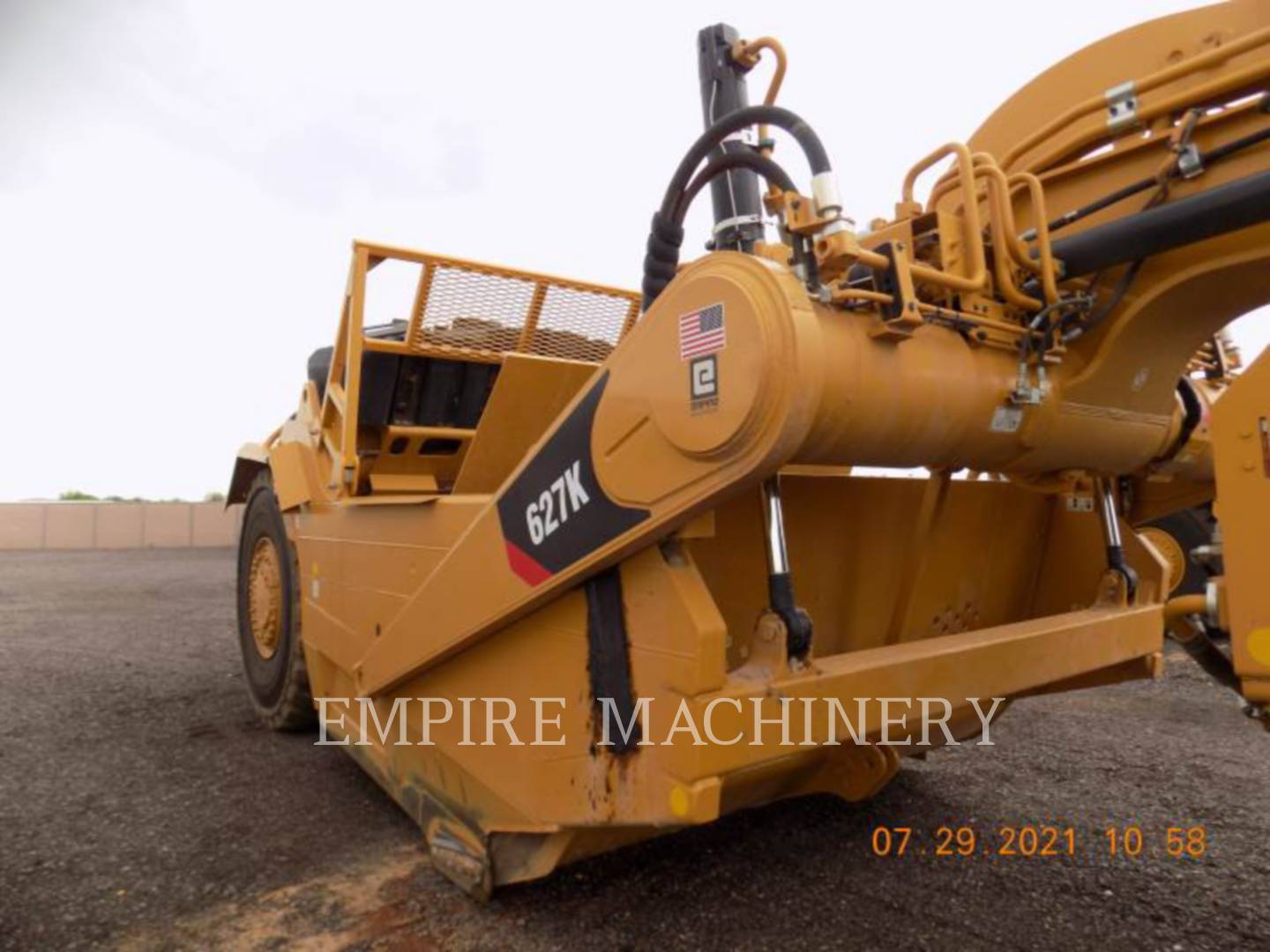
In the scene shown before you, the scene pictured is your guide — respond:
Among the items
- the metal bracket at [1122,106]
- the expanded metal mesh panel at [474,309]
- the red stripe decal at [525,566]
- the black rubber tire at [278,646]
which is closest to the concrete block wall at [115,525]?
the black rubber tire at [278,646]

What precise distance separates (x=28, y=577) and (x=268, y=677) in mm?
11683

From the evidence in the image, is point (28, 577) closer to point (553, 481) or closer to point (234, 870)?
point (234, 870)

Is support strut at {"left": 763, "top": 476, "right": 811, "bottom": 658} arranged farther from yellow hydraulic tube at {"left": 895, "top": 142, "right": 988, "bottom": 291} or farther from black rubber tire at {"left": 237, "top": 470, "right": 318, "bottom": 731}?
black rubber tire at {"left": 237, "top": 470, "right": 318, "bottom": 731}

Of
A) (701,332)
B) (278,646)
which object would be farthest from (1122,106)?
(278,646)

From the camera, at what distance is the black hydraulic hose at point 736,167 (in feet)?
6.24

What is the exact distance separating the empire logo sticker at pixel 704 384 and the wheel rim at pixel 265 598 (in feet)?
10.1

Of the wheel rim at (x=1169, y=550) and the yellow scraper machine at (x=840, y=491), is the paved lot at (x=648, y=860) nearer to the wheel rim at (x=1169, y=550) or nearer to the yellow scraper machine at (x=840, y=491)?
the yellow scraper machine at (x=840, y=491)

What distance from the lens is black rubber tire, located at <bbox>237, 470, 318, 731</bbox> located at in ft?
13.0

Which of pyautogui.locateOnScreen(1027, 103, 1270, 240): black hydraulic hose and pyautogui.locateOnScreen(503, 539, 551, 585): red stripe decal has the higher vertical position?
pyautogui.locateOnScreen(1027, 103, 1270, 240): black hydraulic hose

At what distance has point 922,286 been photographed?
1.98 metres

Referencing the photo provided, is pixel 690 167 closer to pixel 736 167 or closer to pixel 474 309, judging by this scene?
pixel 736 167

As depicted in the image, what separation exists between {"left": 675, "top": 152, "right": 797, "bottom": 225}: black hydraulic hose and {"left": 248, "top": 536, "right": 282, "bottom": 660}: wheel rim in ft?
9.55

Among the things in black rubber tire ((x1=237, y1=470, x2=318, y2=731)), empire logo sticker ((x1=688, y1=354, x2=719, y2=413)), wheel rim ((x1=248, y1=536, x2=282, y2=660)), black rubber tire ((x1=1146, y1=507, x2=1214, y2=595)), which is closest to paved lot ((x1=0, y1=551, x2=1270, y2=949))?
black rubber tire ((x1=237, y1=470, x2=318, y2=731))

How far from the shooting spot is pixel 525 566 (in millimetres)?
2141
